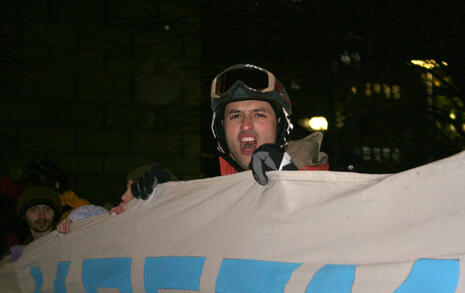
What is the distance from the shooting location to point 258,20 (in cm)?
638

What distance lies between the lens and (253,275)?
1.83m

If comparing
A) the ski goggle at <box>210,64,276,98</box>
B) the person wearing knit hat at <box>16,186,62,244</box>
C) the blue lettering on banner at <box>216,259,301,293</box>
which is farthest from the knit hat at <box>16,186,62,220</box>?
the blue lettering on banner at <box>216,259,301,293</box>

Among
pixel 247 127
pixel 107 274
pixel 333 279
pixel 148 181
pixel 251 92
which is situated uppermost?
pixel 251 92

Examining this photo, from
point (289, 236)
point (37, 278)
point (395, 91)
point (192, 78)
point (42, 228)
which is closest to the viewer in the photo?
point (289, 236)

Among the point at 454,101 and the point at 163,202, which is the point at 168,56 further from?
the point at 163,202

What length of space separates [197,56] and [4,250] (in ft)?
11.8

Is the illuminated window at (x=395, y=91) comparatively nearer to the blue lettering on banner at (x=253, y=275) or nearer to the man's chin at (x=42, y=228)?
the man's chin at (x=42, y=228)

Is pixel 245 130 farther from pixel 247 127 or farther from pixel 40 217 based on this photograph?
pixel 40 217

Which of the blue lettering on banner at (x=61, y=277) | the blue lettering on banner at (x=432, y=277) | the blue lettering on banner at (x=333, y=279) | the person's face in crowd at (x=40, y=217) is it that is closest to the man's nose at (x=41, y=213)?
the person's face in crowd at (x=40, y=217)

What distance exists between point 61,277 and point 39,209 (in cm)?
149

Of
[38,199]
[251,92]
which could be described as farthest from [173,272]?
[38,199]

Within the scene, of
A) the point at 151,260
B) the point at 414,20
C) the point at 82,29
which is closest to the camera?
the point at 151,260

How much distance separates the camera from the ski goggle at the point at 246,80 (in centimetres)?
259

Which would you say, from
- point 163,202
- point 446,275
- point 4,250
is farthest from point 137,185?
point 4,250
